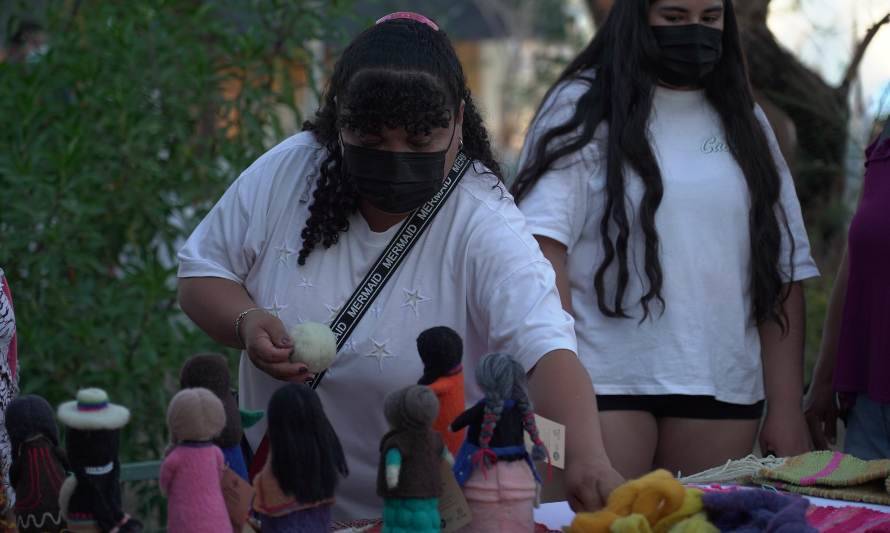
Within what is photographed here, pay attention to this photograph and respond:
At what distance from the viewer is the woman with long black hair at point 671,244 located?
291 cm

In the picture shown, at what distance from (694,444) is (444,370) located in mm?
1242

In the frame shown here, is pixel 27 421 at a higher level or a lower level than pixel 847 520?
higher

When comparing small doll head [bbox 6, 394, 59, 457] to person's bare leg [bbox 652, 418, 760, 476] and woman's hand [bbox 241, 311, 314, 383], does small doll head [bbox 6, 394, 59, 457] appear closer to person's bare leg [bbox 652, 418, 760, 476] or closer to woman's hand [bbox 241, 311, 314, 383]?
woman's hand [bbox 241, 311, 314, 383]

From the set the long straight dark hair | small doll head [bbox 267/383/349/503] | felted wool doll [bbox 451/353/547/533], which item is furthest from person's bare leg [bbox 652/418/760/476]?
small doll head [bbox 267/383/349/503]

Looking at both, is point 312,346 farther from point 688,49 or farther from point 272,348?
point 688,49

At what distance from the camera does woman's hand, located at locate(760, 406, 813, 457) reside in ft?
9.93

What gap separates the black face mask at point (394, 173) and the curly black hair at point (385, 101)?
5 cm

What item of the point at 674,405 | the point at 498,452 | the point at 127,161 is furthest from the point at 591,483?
the point at 127,161

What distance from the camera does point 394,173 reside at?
213cm

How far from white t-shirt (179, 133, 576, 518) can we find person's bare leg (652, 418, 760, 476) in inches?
32.1

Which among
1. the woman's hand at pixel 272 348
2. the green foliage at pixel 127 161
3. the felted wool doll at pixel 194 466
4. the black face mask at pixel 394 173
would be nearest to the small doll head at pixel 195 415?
the felted wool doll at pixel 194 466

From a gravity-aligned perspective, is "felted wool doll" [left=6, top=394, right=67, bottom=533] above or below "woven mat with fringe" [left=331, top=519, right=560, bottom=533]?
above

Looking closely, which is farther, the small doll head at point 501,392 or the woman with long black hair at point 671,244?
the woman with long black hair at point 671,244

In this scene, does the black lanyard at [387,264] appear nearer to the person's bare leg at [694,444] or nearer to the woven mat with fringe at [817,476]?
the woven mat with fringe at [817,476]
